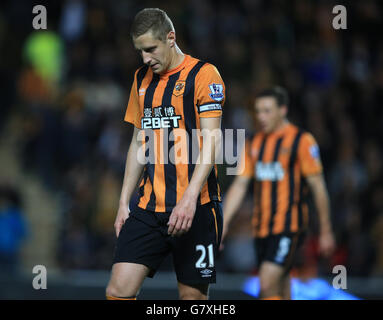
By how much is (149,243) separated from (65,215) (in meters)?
5.74

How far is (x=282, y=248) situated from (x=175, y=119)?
2.26 metres

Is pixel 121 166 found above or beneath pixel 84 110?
beneath

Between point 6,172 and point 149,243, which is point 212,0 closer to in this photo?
point 6,172

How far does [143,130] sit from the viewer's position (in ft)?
13.2

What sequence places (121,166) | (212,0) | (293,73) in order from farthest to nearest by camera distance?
(212,0), (293,73), (121,166)

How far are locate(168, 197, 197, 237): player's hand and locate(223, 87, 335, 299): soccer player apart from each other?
2.09 meters

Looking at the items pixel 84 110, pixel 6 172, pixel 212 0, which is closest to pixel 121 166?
pixel 84 110

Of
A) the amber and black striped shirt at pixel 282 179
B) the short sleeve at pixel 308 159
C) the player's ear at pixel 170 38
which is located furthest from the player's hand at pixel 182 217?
the short sleeve at pixel 308 159

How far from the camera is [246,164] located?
609 cm

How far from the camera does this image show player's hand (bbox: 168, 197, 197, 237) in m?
3.62

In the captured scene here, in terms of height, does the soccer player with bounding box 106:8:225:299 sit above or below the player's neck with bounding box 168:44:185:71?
below

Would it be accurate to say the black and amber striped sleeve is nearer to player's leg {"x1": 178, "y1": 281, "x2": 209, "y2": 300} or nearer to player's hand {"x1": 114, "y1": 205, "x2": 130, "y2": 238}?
player's hand {"x1": 114, "y1": 205, "x2": 130, "y2": 238}

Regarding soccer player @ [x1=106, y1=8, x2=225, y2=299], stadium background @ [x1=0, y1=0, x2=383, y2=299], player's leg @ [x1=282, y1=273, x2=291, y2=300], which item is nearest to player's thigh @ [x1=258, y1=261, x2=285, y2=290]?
player's leg @ [x1=282, y1=273, x2=291, y2=300]

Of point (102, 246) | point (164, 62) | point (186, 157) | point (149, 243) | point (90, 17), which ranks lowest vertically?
point (102, 246)
